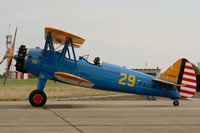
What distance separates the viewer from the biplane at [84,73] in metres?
15.8

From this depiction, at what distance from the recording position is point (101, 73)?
16.8 meters

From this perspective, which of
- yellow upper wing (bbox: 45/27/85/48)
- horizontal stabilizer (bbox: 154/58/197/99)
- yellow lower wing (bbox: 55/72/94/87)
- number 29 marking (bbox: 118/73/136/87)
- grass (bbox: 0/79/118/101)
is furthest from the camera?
grass (bbox: 0/79/118/101)

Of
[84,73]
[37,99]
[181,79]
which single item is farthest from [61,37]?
[181,79]

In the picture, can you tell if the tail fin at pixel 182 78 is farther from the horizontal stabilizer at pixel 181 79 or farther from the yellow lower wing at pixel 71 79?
the yellow lower wing at pixel 71 79

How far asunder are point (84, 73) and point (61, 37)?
1.76m

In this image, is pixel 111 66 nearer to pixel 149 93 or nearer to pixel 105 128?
pixel 149 93

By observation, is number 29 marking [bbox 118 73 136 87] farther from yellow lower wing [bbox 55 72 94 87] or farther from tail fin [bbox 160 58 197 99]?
tail fin [bbox 160 58 197 99]

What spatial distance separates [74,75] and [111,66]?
5.90 ft

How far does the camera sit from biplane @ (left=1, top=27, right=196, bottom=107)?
15820 mm

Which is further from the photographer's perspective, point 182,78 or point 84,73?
point 182,78

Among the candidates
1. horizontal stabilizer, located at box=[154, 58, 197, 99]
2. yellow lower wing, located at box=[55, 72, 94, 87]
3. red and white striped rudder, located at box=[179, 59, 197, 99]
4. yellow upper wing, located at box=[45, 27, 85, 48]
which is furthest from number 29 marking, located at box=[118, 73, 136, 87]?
red and white striped rudder, located at box=[179, 59, 197, 99]

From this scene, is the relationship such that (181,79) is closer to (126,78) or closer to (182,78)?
(182,78)

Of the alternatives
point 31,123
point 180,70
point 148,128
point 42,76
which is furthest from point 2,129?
point 180,70

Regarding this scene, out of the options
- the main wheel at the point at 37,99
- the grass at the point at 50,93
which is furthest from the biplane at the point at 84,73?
the grass at the point at 50,93
